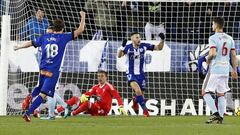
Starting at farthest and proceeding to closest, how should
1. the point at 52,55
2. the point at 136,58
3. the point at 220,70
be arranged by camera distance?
the point at 136,58 < the point at 52,55 < the point at 220,70

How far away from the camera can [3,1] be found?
20.3 m

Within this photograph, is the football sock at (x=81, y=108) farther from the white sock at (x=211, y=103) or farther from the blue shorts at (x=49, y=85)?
the white sock at (x=211, y=103)

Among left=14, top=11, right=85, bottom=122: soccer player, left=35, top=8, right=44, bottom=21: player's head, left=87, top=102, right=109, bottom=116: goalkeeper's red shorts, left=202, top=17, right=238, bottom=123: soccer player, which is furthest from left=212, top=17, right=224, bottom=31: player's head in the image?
left=35, top=8, right=44, bottom=21: player's head

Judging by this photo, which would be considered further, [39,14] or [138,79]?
[39,14]

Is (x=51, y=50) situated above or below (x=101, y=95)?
above

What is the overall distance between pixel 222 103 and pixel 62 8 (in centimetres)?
762

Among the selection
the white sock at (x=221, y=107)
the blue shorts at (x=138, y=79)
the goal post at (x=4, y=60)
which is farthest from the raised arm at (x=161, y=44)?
the white sock at (x=221, y=107)

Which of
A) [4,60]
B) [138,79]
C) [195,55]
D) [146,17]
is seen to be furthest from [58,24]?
[146,17]

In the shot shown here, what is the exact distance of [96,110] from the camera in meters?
18.2

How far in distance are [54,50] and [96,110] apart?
327 centimetres

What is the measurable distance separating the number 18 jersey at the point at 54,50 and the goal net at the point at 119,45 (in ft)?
13.6

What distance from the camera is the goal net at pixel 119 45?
19.6 meters

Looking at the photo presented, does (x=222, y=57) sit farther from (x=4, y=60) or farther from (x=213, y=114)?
(x=4, y=60)

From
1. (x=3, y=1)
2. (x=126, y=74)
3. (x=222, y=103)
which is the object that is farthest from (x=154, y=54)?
(x=222, y=103)
